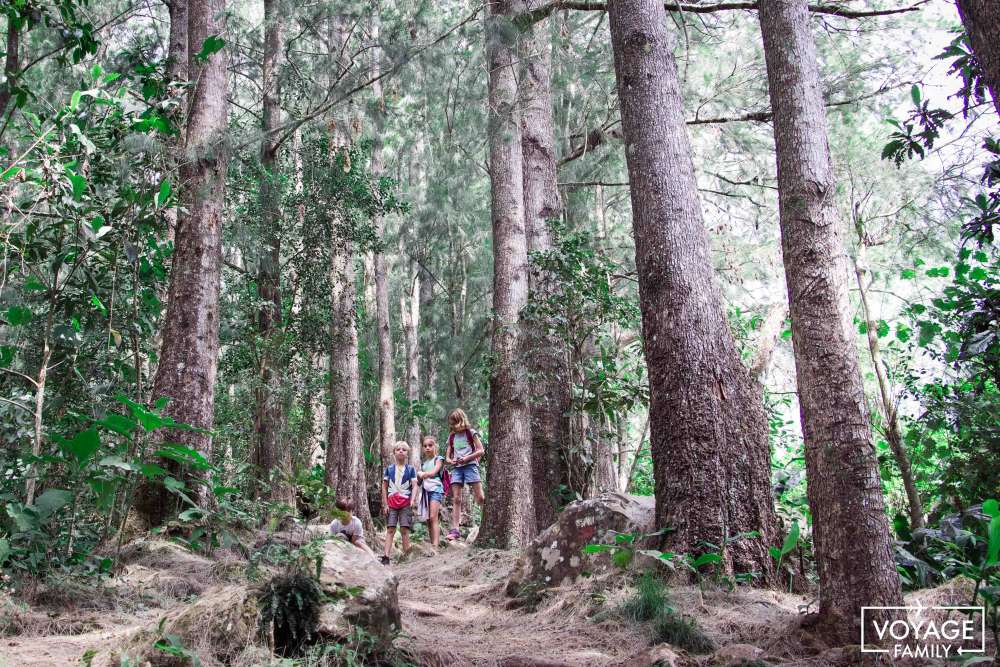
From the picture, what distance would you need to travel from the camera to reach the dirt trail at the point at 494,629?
132 inches

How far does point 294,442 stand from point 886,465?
9.10 metres

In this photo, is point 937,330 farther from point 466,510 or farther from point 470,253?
point 470,253

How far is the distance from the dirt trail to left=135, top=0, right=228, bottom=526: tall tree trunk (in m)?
2.11

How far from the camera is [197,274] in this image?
19.9 ft

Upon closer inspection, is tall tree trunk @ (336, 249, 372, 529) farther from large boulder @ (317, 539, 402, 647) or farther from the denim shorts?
large boulder @ (317, 539, 402, 647)

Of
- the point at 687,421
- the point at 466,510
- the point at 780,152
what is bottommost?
the point at 466,510

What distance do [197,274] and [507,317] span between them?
9.75ft

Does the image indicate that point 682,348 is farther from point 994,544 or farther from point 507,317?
point 507,317

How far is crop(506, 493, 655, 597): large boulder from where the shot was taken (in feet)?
15.1

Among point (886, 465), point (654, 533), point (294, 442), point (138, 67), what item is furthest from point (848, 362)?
point (294, 442)

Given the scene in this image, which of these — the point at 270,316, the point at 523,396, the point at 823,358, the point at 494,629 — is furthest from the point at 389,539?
the point at 823,358

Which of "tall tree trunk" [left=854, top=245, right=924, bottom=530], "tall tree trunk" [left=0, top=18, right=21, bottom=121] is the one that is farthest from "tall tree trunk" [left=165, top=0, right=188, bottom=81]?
"tall tree trunk" [left=854, top=245, right=924, bottom=530]

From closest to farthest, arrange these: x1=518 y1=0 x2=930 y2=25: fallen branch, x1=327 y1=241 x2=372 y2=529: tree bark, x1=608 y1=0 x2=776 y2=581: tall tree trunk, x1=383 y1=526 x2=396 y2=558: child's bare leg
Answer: x1=608 y1=0 x2=776 y2=581: tall tree trunk → x1=518 y1=0 x2=930 y2=25: fallen branch → x1=383 y1=526 x2=396 y2=558: child's bare leg → x1=327 y1=241 x2=372 y2=529: tree bark

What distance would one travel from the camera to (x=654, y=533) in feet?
14.0
